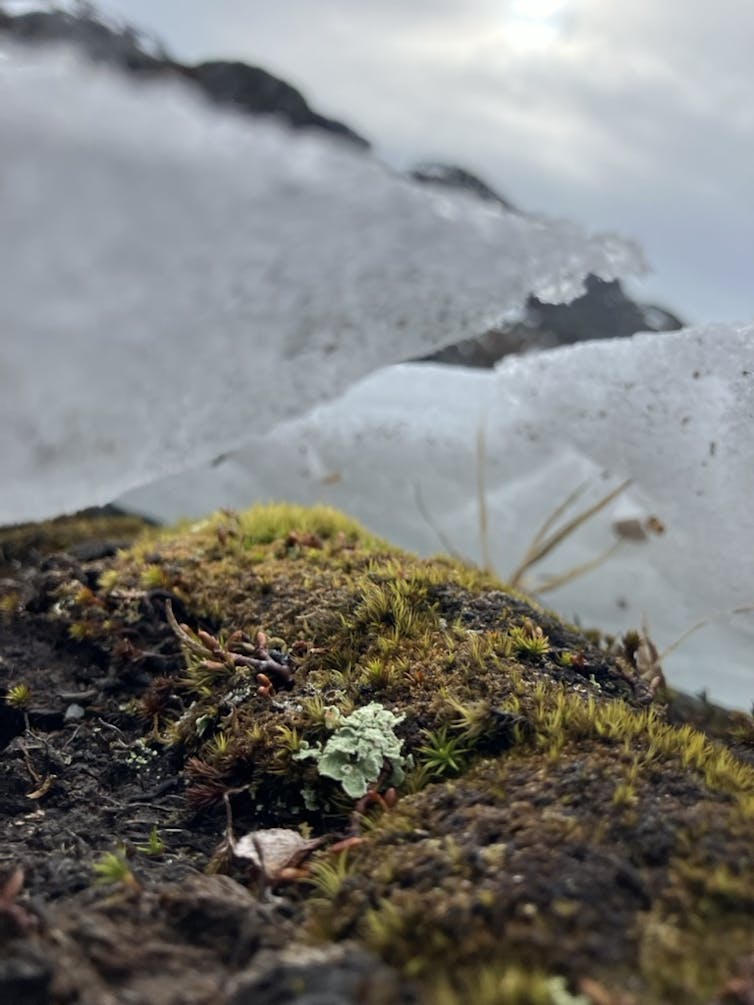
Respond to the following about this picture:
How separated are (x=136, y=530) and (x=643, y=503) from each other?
255 cm

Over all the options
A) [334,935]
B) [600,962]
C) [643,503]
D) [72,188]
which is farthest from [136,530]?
[600,962]

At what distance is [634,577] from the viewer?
13.6ft

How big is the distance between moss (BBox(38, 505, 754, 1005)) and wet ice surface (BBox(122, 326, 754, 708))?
894mm

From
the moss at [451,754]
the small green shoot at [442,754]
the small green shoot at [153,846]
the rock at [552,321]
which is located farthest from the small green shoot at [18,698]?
the rock at [552,321]

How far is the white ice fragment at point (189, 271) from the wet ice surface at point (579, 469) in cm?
50

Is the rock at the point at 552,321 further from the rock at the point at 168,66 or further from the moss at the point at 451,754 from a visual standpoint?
the moss at the point at 451,754

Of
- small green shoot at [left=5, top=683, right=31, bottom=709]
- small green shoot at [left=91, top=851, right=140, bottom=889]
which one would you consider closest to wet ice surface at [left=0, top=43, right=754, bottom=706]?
small green shoot at [left=5, top=683, right=31, bottom=709]

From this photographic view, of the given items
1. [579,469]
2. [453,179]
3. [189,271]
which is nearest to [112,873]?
[189,271]

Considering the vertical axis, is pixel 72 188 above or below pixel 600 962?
above

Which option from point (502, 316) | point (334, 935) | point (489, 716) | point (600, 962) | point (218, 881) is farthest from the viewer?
point (502, 316)

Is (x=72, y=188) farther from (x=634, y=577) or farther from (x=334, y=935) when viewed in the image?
(x=634, y=577)

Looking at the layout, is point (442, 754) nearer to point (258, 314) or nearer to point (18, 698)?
point (18, 698)

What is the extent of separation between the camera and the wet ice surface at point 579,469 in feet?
9.68

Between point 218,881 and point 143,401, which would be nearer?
point 218,881
